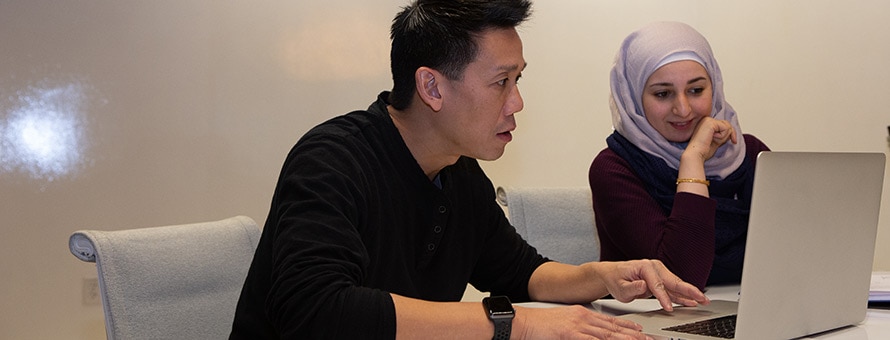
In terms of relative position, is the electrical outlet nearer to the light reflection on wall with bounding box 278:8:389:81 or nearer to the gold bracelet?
the light reflection on wall with bounding box 278:8:389:81

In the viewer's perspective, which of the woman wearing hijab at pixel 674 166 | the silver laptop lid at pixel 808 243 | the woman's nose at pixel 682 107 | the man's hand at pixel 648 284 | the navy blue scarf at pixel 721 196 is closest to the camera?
the silver laptop lid at pixel 808 243

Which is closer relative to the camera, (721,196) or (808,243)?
(808,243)

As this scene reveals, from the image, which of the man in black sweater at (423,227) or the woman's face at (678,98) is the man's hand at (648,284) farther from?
the woman's face at (678,98)

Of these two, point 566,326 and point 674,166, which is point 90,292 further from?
point 566,326

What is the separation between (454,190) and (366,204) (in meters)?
0.31

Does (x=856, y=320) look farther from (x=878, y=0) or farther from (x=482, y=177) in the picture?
(x=878, y=0)

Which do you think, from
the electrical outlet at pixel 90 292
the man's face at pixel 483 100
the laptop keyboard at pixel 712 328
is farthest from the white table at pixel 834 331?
the electrical outlet at pixel 90 292

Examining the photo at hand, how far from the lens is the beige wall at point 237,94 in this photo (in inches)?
149

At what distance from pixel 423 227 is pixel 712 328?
494mm

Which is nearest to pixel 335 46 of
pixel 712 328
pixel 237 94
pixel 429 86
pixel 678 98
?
pixel 237 94

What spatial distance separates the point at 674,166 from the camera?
87.6 inches

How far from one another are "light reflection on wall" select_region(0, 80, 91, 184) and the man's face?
2700 mm

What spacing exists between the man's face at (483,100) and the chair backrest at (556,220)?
0.74 metres

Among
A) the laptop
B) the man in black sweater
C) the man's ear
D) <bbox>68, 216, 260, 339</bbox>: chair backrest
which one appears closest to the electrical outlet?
<bbox>68, 216, 260, 339</bbox>: chair backrest
